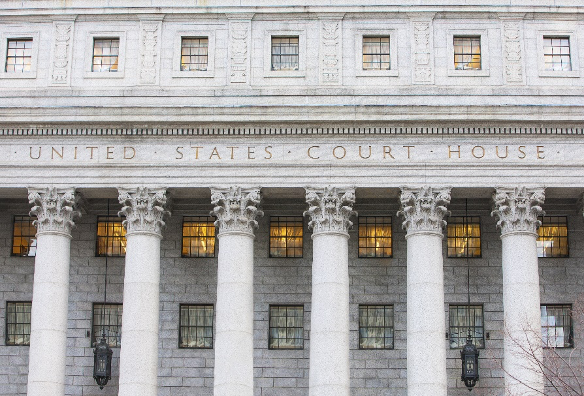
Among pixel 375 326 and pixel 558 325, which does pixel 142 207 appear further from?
pixel 558 325

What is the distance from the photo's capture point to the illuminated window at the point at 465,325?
50.8 meters

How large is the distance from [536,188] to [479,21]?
304 inches

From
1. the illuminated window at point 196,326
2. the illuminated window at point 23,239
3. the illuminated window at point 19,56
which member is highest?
the illuminated window at point 19,56

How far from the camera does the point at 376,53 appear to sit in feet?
167

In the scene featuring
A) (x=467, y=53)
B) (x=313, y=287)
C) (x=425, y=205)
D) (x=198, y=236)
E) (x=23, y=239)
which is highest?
(x=467, y=53)

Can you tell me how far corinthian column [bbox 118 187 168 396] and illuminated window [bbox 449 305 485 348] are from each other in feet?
40.2

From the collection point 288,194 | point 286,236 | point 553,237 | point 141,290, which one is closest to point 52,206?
point 141,290

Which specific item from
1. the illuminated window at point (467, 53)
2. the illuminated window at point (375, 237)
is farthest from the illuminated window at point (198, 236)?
the illuminated window at point (467, 53)

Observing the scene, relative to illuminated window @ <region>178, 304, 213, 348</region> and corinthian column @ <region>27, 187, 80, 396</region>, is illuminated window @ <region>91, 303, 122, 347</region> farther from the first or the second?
corinthian column @ <region>27, 187, 80, 396</region>

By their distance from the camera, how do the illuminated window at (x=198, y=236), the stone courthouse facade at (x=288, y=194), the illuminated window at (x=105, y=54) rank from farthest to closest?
the illuminated window at (x=198, y=236) < the illuminated window at (x=105, y=54) < the stone courthouse facade at (x=288, y=194)

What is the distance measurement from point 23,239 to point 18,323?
3.64 m

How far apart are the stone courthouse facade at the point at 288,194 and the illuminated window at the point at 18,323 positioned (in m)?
0.08

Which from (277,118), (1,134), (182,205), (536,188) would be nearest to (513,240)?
(536,188)

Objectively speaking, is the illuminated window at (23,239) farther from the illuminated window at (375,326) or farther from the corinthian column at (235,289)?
the illuminated window at (375,326)
